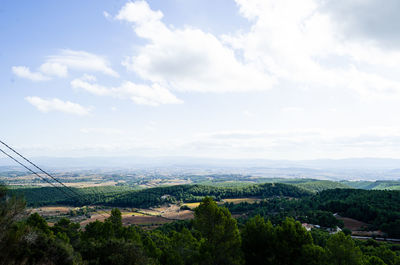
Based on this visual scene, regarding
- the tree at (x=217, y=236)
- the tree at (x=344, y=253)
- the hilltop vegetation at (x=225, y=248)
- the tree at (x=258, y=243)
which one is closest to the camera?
the hilltop vegetation at (x=225, y=248)

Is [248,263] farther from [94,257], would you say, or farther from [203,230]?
[94,257]

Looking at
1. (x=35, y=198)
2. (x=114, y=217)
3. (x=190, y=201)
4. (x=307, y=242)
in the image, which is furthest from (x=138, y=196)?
(x=307, y=242)

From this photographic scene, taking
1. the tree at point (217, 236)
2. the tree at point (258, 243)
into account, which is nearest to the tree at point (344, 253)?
the tree at point (258, 243)

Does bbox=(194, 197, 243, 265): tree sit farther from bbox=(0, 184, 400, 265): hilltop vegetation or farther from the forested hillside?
the forested hillside

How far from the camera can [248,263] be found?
25391 millimetres

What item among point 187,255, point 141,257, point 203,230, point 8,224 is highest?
point 8,224

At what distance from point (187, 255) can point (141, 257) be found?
7666mm

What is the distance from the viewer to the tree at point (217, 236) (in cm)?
2286

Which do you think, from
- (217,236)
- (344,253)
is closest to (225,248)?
(217,236)

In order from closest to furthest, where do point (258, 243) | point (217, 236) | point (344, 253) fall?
point (217, 236) → point (344, 253) → point (258, 243)

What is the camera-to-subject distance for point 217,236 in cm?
2342

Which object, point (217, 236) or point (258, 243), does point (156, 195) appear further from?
point (217, 236)

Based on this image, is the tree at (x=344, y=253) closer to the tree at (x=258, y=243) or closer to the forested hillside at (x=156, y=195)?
the tree at (x=258, y=243)

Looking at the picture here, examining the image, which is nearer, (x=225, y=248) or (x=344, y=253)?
(x=225, y=248)
